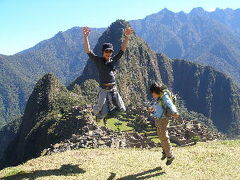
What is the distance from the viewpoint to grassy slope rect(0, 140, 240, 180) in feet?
41.3

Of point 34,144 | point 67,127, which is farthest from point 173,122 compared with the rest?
point 34,144

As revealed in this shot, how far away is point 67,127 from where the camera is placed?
92.1m

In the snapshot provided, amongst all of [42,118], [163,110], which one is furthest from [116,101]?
[42,118]

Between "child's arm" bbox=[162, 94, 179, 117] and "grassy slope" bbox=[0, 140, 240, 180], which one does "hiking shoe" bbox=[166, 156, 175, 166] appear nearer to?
"grassy slope" bbox=[0, 140, 240, 180]

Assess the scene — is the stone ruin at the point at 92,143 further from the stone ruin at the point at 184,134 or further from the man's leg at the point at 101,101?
the man's leg at the point at 101,101

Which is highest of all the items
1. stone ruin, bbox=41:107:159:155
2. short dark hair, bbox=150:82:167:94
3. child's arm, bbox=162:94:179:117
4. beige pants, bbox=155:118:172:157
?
short dark hair, bbox=150:82:167:94

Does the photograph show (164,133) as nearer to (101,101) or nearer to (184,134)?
(101,101)

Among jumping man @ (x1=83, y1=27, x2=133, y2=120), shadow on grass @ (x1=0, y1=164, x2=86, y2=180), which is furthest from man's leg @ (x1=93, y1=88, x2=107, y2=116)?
shadow on grass @ (x1=0, y1=164, x2=86, y2=180)

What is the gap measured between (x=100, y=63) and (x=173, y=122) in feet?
298

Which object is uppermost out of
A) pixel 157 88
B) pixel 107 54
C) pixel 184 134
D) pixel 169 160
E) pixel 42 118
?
pixel 107 54

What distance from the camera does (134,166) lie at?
13.6 m

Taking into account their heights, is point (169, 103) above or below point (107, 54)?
below

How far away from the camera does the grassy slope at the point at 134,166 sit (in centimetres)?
1260

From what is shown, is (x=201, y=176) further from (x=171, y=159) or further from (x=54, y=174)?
(x=54, y=174)
